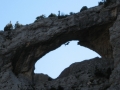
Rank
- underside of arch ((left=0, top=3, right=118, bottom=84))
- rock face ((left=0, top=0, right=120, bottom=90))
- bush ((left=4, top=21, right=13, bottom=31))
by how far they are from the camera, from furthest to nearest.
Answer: bush ((left=4, top=21, right=13, bottom=31)), underside of arch ((left=0, top=3, right=118, bottom=84)), rock face ((left=0, top=0, right=120, bottom=90))

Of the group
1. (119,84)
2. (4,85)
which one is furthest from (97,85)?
(4,85)

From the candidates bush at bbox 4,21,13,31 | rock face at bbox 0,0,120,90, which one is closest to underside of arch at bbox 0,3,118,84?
rock face at bbox 0,0,120,90

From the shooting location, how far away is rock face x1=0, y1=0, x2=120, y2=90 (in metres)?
25.8

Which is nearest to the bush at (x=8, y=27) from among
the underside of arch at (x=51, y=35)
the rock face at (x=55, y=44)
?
the rock face at (x=55, y=44)

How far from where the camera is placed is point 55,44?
92.5 feet

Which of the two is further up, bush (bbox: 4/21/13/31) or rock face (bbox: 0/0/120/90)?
bush (bbox: 4/21/13/31)

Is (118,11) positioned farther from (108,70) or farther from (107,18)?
(108,70)

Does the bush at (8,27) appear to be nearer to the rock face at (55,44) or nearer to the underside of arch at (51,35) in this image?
the rock face at (55,44)

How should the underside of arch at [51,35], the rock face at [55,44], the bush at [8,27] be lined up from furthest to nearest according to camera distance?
the bush at [8,27] < the underside of arch at [51,35] < the rock face at [55,44]

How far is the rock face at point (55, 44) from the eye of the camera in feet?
84.8

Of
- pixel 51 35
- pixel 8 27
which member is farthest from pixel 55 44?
pixel 8 27

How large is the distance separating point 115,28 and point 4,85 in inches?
391

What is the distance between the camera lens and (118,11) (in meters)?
26.8

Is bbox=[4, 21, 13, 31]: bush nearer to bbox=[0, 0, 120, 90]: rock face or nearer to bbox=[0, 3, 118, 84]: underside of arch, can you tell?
bbox=[0, 0, 120, 90]: rock face
